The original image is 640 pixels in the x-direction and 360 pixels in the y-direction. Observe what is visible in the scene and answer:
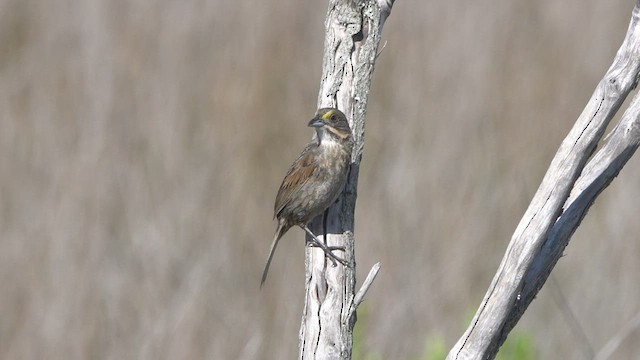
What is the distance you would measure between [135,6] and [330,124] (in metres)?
4.15

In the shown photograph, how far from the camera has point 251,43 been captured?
745cm

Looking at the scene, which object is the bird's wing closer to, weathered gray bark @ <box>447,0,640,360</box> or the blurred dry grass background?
weathered gray bark @ <box>447,0,640,360</box>

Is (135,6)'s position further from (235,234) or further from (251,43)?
(235,234)

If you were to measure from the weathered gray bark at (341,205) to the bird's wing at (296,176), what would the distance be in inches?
22.5

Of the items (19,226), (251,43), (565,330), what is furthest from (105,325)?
(565,330)

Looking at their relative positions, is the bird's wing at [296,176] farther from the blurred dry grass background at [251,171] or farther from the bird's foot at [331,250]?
the blurred dry grass background at [251,171]

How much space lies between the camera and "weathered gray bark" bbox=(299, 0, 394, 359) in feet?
9.88

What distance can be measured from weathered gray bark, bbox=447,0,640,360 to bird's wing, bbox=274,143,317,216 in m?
1.47

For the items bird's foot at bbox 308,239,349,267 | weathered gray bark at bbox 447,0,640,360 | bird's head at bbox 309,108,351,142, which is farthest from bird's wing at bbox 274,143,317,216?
weathered gray bark at bbox 447,0,640,360

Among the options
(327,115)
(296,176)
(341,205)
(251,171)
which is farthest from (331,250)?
(251,171)

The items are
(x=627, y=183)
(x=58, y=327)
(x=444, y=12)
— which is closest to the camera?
(x=58, y=327)

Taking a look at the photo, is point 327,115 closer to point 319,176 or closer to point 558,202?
point 319,176

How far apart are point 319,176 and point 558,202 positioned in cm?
130

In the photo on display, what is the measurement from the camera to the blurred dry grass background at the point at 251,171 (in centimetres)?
621
